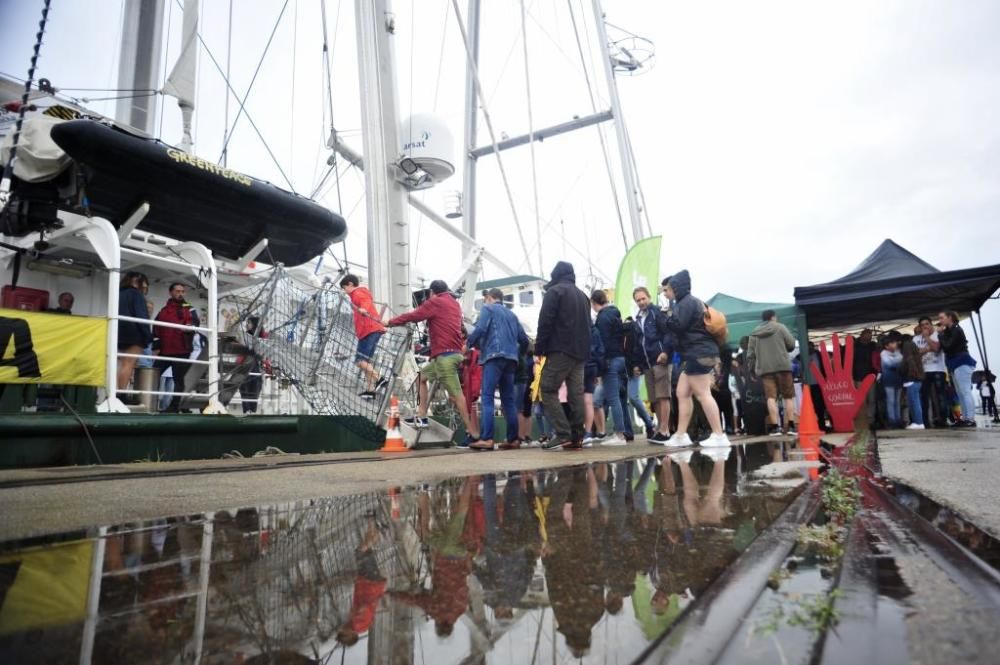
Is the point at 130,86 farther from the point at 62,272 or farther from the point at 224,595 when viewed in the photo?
the point at 224,595

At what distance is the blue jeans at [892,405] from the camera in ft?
32.3

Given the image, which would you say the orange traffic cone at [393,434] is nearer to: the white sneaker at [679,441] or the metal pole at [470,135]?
the white sneaker at [679,441]

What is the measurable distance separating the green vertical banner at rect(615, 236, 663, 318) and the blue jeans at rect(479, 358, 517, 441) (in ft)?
21.3

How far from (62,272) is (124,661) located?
27.7 feet

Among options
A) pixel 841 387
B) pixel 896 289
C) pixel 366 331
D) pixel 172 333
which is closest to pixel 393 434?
pixel 366 331

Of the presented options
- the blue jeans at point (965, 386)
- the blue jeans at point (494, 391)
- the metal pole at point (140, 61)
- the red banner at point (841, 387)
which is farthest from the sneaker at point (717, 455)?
the metal pole at point (140, 61)

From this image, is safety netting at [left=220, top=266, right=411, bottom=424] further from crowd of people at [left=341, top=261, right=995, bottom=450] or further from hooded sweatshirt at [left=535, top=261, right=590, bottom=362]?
hooded sweatshirt at [left=535, top=261, right=590, bottom=362]

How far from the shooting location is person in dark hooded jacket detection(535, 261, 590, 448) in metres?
5.45

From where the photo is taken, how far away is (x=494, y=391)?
596cm

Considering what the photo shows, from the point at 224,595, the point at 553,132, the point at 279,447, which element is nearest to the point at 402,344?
the point at 279,447

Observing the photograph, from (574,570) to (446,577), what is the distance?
232 mm

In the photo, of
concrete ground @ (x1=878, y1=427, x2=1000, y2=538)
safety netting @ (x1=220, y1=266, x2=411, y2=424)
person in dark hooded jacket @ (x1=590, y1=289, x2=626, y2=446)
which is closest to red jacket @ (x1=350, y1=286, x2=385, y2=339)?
Result: safety netting @ (x1=220, y1=266, x2=411, y2=424)

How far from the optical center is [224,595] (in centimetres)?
93

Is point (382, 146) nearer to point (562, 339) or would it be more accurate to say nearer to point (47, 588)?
point (562, 339)
